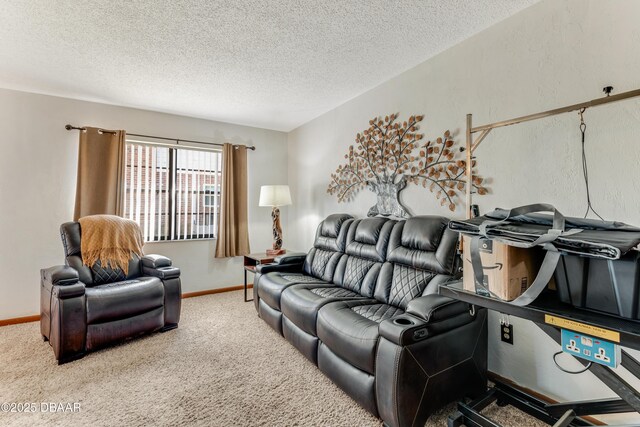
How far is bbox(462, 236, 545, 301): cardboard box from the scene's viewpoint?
1139 millimetres

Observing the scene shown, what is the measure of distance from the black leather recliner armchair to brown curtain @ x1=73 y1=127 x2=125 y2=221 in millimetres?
616

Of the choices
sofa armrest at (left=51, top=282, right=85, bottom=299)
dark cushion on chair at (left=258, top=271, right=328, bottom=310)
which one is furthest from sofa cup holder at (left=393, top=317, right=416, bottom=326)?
sofa armrest at (left=51, top=282, right=85, bottom=299)

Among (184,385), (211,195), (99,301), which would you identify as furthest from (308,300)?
(211,195)

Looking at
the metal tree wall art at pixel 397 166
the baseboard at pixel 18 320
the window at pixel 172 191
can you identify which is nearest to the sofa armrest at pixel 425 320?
the metal tree wall art at pixel 397 166

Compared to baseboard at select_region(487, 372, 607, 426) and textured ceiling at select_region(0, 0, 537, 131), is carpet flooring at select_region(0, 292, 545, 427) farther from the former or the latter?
textured ceiling at select_region(0, 0, 537, 131)

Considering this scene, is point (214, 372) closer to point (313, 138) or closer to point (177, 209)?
point (177, 209)

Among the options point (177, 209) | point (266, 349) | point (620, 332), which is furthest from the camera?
point (177, 209)

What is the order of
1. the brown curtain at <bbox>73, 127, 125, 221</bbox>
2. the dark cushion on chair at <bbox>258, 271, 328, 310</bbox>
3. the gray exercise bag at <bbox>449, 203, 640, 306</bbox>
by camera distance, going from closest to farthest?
the gray exercise bag at <bbox>449, 203, 640, 306</bbox> < the dark cushion on chair at <bbox>258, 271, 328, 310</bbox> < the brown curtain at <bbox>73, 127, 125, 221</bbox>

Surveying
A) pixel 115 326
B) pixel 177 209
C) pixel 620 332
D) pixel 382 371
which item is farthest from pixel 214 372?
pixel 177 209

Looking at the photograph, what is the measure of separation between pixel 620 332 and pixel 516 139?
1.45 m

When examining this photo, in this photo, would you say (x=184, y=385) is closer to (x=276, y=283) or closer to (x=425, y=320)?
(x=276, y=283)

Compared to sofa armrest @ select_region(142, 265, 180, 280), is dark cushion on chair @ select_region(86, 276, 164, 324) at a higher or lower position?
lower

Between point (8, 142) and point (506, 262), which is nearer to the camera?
point (506, 262)

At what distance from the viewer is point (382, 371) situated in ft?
5.01
